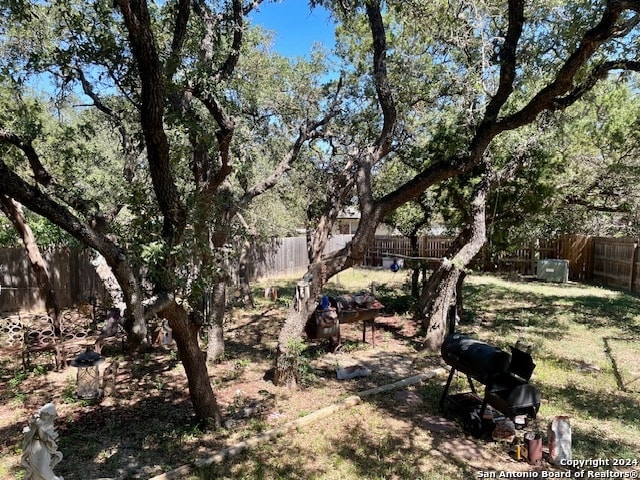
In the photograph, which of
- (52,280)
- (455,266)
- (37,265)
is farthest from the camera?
(52,280)

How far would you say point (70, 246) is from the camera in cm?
1193

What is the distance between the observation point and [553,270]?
648 inches

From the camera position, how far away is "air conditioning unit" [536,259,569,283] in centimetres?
1623

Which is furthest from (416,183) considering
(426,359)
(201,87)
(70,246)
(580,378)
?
(70,246)

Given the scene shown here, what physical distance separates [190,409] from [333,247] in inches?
673

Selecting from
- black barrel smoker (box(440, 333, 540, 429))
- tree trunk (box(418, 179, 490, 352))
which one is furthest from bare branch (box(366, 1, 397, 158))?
tree trunk (box(418, 179, 490, 352))

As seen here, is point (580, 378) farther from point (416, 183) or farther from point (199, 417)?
point (199, 417)

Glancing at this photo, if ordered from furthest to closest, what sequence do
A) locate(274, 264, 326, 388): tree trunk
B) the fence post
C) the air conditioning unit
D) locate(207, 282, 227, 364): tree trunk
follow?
the air conditioning unit < the fence post < locate(207, 282, 227, 364): tree trunk < locate(274, 264, 326, 388): tree trunk

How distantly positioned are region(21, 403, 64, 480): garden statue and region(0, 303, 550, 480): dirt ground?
110cm

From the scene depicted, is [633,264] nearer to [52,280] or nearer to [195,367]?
[195,367]

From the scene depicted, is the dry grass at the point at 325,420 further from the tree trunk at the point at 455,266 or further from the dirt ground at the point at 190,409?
the tree trunk at the point at 455,266

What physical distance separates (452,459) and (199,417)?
111 inches

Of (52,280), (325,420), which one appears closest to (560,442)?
(325,420)

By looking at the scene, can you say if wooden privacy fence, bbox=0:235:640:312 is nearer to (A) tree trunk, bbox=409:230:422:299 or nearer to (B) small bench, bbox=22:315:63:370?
(A) tree trunk, bbox=409:230:422:299
